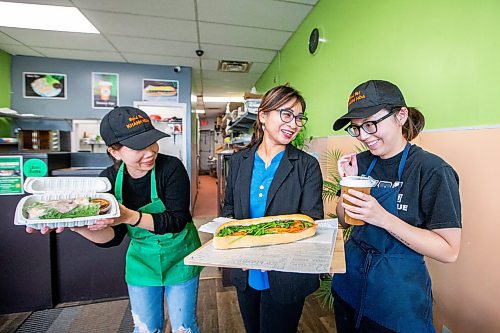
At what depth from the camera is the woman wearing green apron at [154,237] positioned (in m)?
1.28

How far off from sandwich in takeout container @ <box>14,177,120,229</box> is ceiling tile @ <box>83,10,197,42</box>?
2.81 meters

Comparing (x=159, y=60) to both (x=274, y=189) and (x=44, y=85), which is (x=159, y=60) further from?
(x=274, y=189)

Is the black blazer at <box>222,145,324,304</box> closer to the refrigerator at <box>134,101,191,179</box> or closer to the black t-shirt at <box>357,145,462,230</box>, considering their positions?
the black t-shirt at <box>357,145,462,230</box>

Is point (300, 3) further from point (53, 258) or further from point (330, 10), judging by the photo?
point (53, 258)

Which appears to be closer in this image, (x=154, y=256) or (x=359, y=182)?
(x=359, y=182)

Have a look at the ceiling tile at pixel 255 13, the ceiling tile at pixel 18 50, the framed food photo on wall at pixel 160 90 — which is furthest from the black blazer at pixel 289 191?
the ceiling tile at pixel 18 50

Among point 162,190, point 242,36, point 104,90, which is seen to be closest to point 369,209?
point 162,190

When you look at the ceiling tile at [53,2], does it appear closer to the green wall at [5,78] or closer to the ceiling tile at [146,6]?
the ceiling tile at [146,6]

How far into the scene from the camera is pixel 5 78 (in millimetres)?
4652

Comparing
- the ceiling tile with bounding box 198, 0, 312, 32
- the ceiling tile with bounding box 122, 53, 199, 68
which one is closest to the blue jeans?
the ceiling tile with bounding box 198, 0, 312, 32

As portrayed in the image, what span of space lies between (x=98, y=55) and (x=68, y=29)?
1.10m

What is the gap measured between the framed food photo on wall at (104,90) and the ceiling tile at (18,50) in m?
0.91

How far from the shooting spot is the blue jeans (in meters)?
1.32

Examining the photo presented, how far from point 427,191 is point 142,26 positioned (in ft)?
12.2
